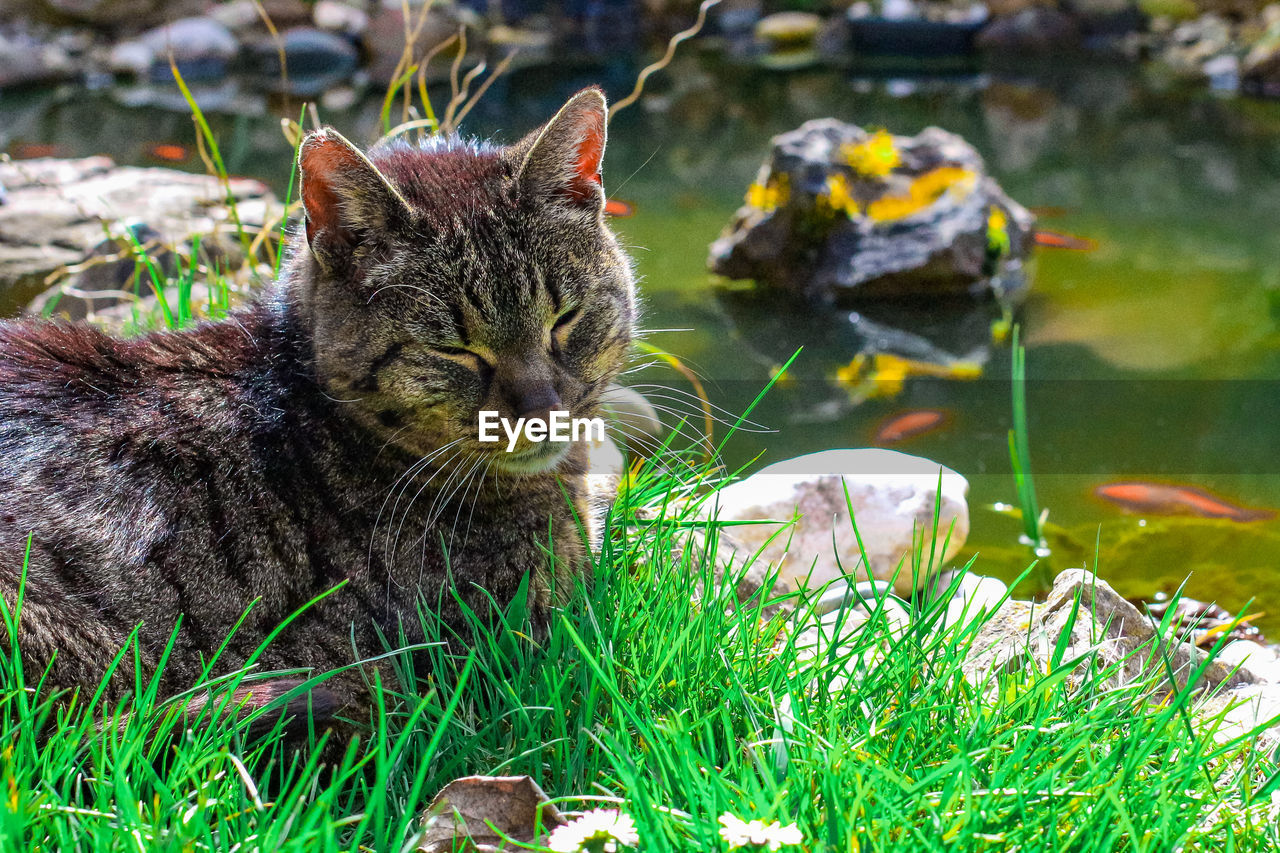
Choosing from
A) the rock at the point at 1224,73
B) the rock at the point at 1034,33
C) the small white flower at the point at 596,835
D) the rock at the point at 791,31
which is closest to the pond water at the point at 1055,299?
the rock at the point at 1224,73

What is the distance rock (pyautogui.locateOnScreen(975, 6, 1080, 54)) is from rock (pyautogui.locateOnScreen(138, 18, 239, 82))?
755cm

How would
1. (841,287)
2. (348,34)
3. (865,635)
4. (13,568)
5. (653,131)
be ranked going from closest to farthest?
1. (13,568)
2. (865,635)
3. (841,287)
4. (653,131)
5. (348,34)

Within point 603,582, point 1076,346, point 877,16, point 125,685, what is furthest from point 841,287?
point 877,16

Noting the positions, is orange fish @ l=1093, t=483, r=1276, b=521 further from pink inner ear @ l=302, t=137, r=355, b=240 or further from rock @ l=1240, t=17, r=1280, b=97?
rock @ l=1240, t=17, r=1280, b=97

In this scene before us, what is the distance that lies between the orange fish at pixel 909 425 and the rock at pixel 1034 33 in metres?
8.29

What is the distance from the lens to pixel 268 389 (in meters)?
1.96

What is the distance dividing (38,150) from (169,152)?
2.69 feet

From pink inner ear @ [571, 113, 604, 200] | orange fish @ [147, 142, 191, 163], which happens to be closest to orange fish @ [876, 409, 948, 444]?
pink inner ear @ [571, 113, 604, 200]

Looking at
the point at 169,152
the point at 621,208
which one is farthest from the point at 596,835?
the point at 169,152

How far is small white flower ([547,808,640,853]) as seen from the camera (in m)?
1.43

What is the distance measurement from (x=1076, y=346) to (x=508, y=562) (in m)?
3.47

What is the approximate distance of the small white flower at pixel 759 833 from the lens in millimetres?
1377

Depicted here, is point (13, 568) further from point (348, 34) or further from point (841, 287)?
point (348, 34)

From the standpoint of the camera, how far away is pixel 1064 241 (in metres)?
5.91
